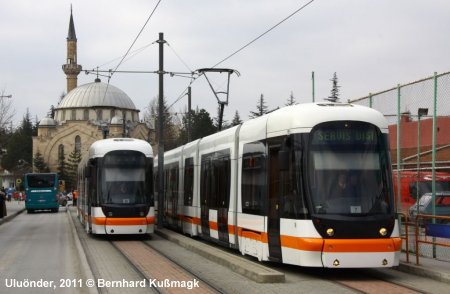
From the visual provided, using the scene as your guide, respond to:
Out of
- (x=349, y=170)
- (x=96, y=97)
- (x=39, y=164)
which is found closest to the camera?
(x=349, y=170)

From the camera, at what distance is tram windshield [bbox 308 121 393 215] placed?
477 inches

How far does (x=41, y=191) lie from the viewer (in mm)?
52844

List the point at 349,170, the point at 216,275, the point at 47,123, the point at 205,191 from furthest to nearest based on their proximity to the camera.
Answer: the point at 47,123 < the point at 205,191 < the point at 216,275 < the point at 349,170

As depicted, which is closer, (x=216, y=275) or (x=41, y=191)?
(x=216, y=275)

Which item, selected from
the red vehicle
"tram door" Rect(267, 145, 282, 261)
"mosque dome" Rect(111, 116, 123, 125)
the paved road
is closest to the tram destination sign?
"tram door" Rect(267, 145, 282, 261)

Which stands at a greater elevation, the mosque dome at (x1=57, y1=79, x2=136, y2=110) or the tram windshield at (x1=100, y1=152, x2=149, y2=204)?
the mosque dome at (x1=57, y1=79, x2=136, y2=110)

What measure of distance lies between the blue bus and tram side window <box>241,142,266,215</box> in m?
40.0

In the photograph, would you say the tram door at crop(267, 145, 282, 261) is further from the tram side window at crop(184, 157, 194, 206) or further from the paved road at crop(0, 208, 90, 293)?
the tram side window at crop(184, 157, 194, 206)

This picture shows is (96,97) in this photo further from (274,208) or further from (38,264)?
(274,208)

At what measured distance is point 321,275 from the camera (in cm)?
1280

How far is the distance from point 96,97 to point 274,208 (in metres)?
120

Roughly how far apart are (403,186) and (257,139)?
381 inches

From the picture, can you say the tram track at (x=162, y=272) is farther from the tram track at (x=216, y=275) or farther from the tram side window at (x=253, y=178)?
the tram side window at (x=253, y=178)

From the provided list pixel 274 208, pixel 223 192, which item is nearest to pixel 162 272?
pixel 274 208
